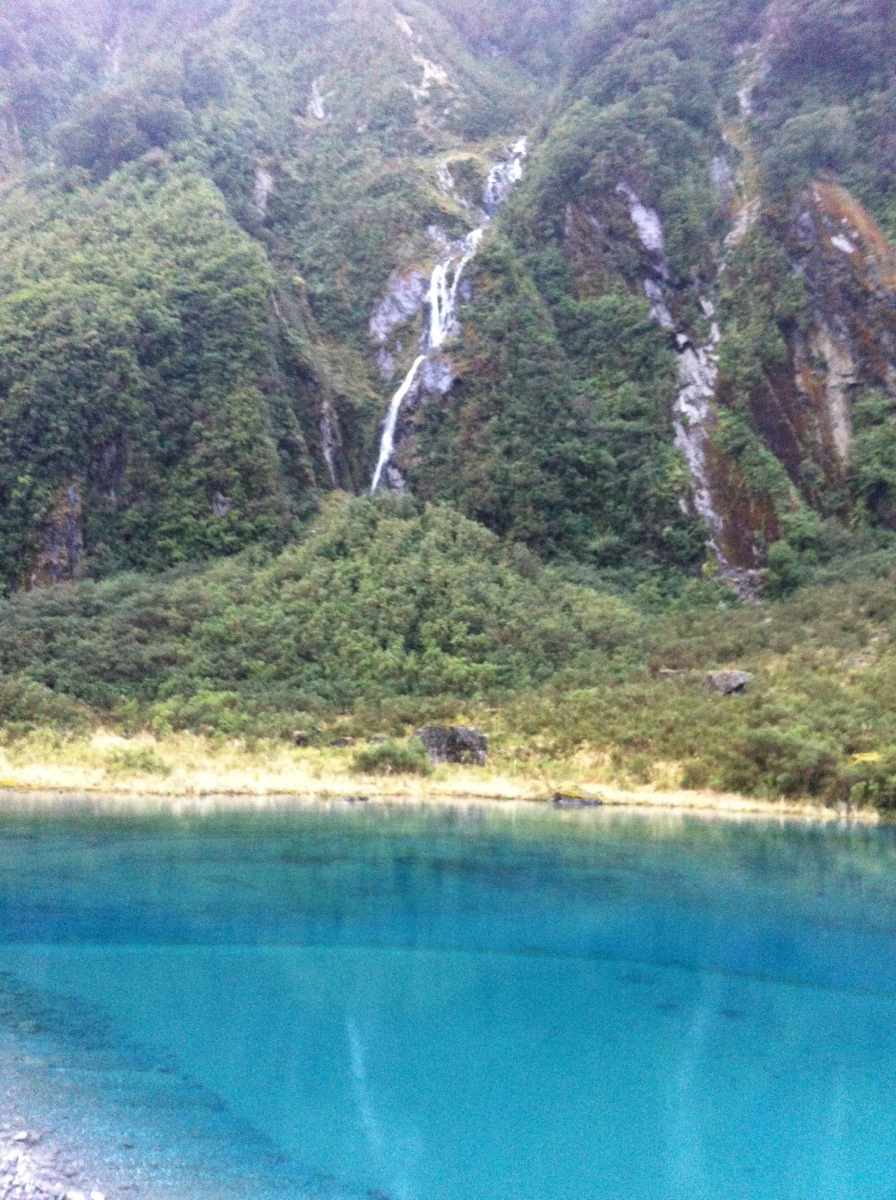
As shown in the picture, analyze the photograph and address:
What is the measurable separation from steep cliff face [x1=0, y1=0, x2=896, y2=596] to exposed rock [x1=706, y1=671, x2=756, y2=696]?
542 inches

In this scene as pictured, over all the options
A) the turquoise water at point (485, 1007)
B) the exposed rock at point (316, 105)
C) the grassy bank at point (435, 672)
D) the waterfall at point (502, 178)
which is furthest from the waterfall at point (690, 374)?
the turquoise water at point (485, 1007)

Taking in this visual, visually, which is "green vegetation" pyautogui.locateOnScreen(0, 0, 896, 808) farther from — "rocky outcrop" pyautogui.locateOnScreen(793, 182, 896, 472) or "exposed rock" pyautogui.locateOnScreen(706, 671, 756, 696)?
"exposed rock" pyautogui.locateOnScreen(706, 671, 756, 696)

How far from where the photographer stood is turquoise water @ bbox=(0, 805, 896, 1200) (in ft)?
21.7

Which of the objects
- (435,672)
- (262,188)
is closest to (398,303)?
(262,188)

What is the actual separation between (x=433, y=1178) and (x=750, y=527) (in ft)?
134

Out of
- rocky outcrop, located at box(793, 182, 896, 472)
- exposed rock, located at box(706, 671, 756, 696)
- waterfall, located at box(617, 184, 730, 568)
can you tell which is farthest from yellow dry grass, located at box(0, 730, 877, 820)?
rocky outcrop, located at box(793, 182, 896, 472)

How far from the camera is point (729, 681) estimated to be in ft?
99.3

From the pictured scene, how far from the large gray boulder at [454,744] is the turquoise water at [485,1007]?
1009 centimetres

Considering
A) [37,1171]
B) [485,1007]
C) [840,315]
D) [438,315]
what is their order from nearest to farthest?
[37,1171]
[485,1007]
[840,315]
[438,315]

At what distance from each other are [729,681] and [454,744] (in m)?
8.41

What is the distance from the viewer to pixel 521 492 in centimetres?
4656

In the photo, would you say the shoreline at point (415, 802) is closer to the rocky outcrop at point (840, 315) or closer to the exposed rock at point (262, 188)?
the rocky outcrop at point (840, 315)

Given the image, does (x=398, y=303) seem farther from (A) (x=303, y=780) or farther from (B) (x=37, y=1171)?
(B) (x=37, y=1171)

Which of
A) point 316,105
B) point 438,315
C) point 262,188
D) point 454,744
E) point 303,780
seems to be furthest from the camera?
point 316,105
